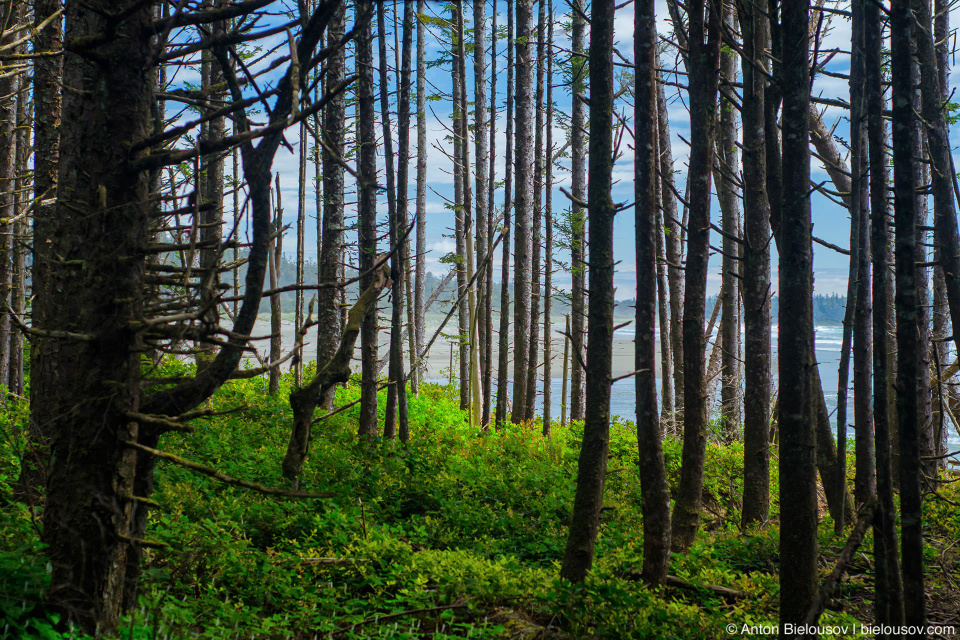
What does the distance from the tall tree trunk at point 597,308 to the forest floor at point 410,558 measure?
391 millimetres

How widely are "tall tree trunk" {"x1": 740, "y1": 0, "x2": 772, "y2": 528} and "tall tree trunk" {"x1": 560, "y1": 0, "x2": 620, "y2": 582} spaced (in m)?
2.53

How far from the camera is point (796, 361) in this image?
3.64m

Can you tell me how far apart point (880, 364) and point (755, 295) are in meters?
2.91

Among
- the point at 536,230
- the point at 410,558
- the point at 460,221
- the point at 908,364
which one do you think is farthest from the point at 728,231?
the point at 460,221

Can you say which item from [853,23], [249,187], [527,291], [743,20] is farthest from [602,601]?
[527,291]

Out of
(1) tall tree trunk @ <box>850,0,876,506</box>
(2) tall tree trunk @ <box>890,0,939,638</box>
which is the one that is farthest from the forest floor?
(1) tall tree trunk @ <box>850,0,876,506</box>

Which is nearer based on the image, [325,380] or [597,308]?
[597,308]

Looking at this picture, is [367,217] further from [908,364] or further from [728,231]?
[908,364]

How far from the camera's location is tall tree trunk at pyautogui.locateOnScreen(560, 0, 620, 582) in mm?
4676

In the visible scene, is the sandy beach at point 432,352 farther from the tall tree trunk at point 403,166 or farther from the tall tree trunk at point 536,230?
the tall tree trunk at point 403,166

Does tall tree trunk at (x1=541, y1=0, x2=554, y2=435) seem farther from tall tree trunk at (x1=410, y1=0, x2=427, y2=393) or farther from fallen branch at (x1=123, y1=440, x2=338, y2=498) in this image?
fallen branch at (x1=123, y1=440, x2=338, y2=498)

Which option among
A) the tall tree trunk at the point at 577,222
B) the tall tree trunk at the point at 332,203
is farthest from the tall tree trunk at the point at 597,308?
the tall tree trunk at the point at 577,222

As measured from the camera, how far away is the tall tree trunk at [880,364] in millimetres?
3609

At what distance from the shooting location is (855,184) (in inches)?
226
